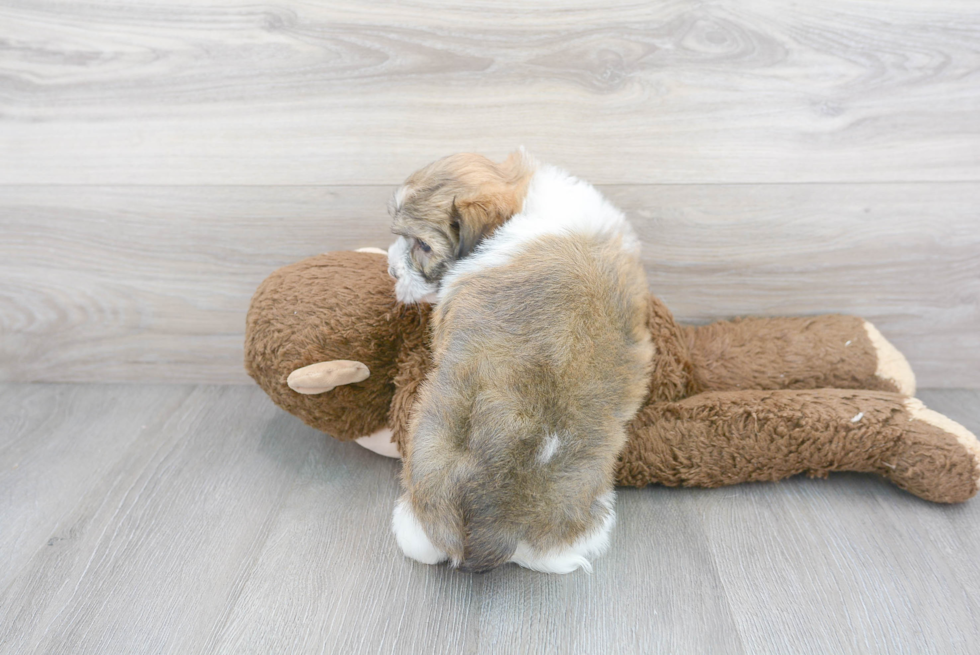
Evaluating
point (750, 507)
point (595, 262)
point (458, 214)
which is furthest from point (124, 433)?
point (750, 507)

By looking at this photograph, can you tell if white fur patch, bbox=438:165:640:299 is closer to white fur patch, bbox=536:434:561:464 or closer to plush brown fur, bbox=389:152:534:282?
plush brown fur, bbox=389:152:534:282

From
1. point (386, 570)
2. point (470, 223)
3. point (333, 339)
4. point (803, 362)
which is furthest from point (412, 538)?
point (803, 362)

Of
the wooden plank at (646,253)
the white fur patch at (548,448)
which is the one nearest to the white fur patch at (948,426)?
the wooden plank at (646,253)

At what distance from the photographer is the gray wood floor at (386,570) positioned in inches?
38.5

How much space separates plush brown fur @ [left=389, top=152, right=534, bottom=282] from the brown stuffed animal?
17 cm

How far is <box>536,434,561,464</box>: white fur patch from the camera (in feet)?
3.13

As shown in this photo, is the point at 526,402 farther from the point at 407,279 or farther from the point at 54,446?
the point at 54,446

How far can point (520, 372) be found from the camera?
3.11 feet

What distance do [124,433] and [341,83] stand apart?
3.15 ft

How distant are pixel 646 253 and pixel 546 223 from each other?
1.73 feet

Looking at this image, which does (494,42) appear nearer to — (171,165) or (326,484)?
(171,165)

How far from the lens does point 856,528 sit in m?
1.17

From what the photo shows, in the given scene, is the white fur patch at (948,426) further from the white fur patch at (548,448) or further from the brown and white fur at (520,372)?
the white fur patch at (548,448)

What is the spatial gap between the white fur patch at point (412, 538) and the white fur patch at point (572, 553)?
133mm
